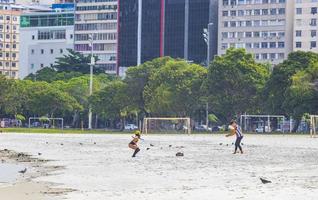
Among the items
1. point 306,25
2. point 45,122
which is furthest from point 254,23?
point 45,122

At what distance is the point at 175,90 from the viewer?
4835 inches

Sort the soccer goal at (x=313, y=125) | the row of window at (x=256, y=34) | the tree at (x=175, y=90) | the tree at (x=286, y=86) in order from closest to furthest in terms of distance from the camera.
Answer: the soccer goal at (x=313, y=125) < the tree at (x=286, y=86) < the tree at (x=175, y=90) < the row of window at (x=256, y=34)

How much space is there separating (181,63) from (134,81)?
9900 mm

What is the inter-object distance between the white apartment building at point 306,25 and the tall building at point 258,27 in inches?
145

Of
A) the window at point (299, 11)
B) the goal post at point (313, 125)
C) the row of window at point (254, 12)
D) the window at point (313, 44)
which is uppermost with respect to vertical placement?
the row of window at point (254, 12)

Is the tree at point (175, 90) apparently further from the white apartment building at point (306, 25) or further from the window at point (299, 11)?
the window at point (299, 11)

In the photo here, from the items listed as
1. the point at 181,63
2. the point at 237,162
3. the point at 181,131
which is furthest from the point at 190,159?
the point at 181,63

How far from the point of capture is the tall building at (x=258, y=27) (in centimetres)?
18762

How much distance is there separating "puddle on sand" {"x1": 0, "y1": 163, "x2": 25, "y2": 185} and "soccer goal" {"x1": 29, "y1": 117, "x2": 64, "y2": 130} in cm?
10696

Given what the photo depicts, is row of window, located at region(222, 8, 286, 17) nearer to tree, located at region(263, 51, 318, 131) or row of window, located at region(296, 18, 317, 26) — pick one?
row of window, located at region(296, 18, 317, 26)

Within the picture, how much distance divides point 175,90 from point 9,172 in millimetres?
89939

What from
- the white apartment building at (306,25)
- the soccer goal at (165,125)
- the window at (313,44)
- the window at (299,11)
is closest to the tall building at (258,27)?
the white apartment building at (306,25)

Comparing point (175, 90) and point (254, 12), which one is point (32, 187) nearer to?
point (175, 90)

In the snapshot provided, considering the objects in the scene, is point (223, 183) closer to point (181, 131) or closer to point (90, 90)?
point (181, 131)
